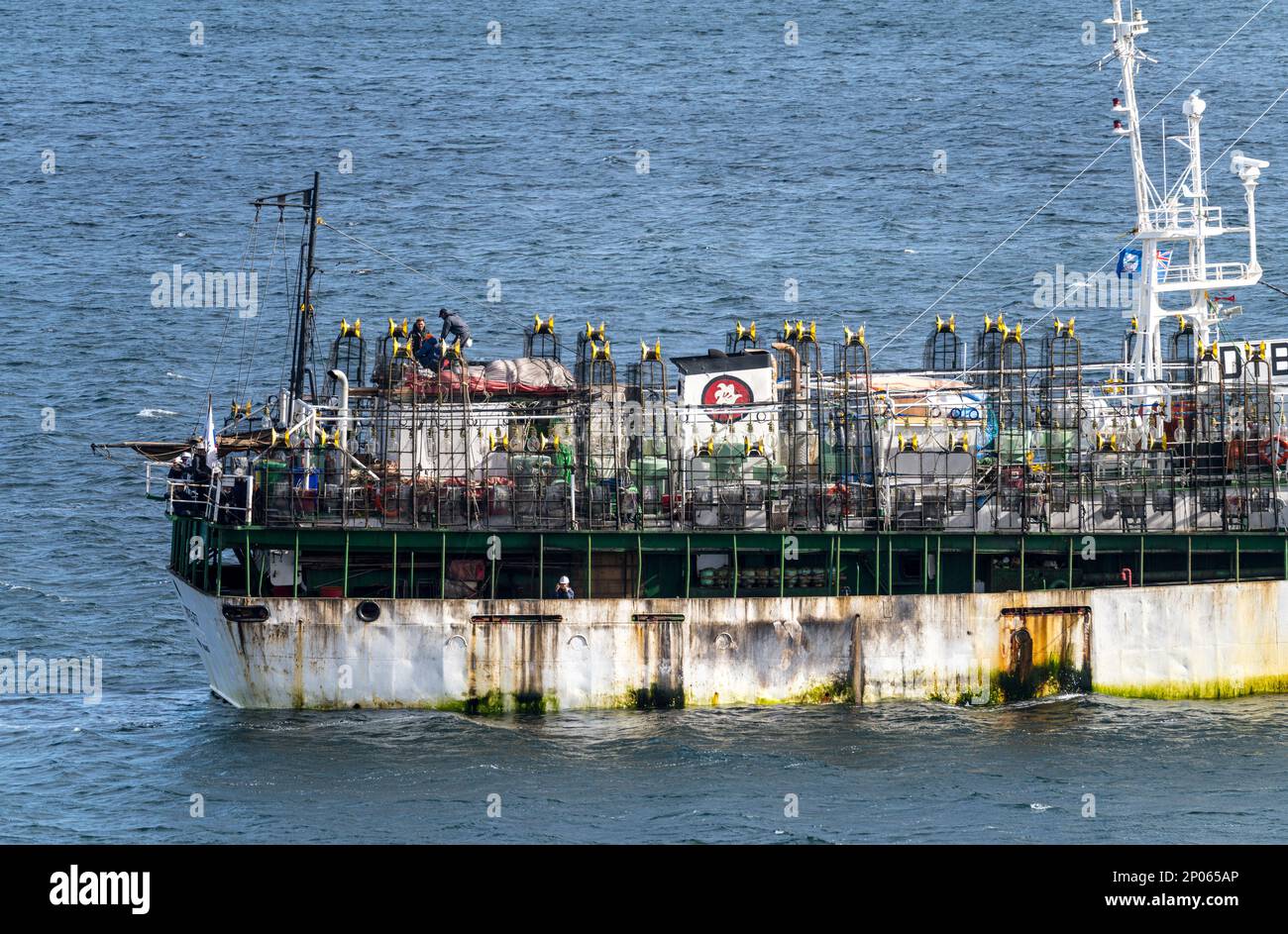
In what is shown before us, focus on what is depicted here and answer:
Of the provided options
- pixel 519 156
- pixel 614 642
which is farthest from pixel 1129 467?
pixel 519 156

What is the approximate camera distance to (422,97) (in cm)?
18138

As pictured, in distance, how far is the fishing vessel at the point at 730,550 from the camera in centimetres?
7919

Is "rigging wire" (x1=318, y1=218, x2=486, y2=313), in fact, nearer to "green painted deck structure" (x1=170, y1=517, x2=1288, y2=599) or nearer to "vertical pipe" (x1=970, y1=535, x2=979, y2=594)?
"green painted deck structure" (x1=170, y1=517, x2=1288, y2=599)

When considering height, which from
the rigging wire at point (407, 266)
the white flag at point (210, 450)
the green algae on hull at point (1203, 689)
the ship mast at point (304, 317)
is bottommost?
the green algae on hull at point (1203, 689)

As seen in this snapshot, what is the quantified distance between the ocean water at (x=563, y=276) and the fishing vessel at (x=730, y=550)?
70.9 inches

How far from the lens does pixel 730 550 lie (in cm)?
8081

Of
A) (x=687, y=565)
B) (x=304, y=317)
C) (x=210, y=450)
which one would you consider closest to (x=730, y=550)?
(x=687, y=565)

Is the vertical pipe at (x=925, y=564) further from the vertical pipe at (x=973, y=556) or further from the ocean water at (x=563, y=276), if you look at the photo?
the ocean water at (x=563, y=276)

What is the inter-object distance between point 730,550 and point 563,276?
60.6m

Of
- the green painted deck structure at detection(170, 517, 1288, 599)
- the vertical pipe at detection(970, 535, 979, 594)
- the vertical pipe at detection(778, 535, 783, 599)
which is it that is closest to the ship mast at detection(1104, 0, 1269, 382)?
the green painted deck structure at detection(170, 517, 1288, 599)

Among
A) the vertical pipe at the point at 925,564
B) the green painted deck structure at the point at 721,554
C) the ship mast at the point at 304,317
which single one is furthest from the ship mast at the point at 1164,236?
the ship mast at the point at 304,317

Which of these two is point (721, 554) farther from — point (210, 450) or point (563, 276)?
point (563, 276)

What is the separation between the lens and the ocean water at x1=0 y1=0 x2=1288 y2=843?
69.1 m
